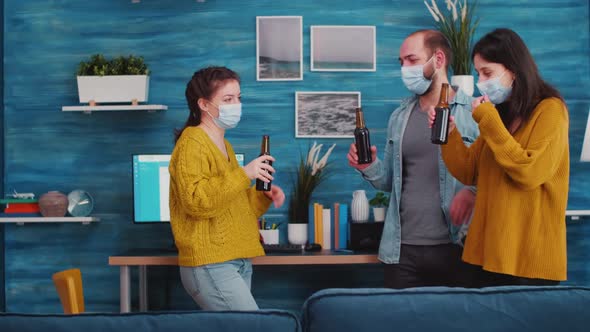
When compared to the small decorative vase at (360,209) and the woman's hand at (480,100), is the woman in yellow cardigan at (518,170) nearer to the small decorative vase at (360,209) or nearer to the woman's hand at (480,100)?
the woman's hand at (480,100)

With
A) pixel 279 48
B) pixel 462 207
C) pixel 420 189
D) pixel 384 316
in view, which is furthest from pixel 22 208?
pixel 384 316

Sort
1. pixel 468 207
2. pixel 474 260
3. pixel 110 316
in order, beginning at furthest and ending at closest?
pixel 468 207, pixel 474 260, pixel 110 316

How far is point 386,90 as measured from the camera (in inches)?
157

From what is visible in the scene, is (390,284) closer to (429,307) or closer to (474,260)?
(474,260)

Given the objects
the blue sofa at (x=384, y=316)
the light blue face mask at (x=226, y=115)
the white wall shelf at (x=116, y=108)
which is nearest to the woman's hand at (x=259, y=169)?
the light blue face mask at (x=226, y=115)

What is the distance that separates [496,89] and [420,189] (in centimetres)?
53

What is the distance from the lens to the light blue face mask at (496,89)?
2.44m

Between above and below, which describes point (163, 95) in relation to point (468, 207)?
above

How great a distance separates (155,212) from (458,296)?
8.27ft

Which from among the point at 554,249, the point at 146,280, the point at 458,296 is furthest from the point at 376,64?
the point at 458,296

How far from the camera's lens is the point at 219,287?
245cm

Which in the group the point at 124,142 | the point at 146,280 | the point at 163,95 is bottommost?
the point at 146,280

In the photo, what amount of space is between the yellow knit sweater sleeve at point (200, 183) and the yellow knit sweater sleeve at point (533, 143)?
2.55 feet

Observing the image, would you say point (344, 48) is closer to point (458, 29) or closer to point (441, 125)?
point (458, 29)
